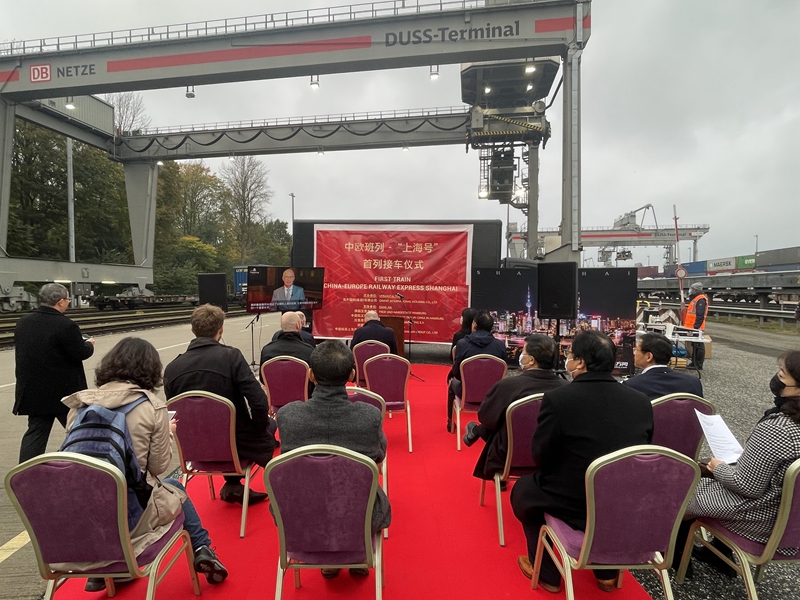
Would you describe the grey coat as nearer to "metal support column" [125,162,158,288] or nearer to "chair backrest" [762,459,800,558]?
"chair backrest" [762,459,800,558]

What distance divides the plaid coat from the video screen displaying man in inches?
239

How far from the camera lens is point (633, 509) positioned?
1488 millimetres

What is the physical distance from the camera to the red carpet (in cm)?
191

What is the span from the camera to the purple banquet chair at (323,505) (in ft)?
4.67

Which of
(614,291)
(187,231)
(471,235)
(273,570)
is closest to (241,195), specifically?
(187,231)

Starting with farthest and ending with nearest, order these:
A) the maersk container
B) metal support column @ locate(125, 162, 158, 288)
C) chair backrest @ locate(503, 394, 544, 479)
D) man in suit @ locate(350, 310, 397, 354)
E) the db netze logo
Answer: the maersk container, metal support column @ locate(125, 162, 158, 288), the db netze logo, man in suit @ locate(350, 310, 397, 354), chair backrest @ locate(503, 394, 544, 479)

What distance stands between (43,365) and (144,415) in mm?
1983

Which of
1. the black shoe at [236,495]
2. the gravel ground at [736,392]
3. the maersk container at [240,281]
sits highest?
the maersk container at [240,281]

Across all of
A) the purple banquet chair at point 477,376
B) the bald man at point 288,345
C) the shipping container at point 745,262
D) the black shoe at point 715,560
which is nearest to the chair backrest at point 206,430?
the bald man at point 288,345

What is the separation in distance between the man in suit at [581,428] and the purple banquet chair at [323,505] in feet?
2.64

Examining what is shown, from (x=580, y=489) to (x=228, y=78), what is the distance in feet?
39.5

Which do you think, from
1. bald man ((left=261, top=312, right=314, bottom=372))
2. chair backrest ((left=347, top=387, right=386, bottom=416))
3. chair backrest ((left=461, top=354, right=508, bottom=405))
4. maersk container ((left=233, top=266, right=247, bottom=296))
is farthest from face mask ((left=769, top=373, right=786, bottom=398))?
maersk container ((left=233, top=266, right=247, bottom=296))

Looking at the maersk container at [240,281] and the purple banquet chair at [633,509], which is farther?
the maersk container at [240,281]

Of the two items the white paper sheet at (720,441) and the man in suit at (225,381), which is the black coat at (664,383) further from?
the man in suit at (225,381)
